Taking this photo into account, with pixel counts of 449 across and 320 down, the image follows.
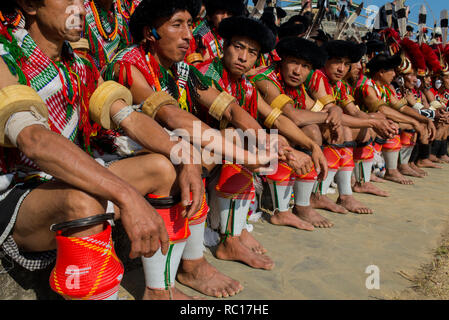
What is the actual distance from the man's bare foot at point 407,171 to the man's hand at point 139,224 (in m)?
6.26

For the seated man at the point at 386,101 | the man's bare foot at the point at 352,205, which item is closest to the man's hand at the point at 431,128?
the seated man at the point at 386,101

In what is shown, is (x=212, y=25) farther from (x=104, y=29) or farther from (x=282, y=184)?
(x=282, y=184)

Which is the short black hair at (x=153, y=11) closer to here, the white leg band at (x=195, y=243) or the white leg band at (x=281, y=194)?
the white leg band at (x=195, y=243)

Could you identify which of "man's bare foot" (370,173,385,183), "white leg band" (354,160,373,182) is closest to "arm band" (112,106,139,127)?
"white leg band" (354,160,373,182)

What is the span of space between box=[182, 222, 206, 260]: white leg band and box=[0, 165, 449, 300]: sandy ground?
224mm

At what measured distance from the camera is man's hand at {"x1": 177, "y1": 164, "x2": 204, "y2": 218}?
5.87 feet

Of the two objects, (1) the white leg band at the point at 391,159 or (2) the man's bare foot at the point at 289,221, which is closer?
(2) the man's bare foot at the point at 289,221

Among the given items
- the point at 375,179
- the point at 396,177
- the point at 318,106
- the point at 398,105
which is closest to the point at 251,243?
the point at 318,106

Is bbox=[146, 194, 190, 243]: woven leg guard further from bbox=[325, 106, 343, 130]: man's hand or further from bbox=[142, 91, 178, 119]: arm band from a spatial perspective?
bbox=[325, 106, 343, 130]: man's hand

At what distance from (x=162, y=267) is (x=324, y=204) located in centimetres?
273

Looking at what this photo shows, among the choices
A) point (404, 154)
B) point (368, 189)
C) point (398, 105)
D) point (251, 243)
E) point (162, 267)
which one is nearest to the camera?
point (162, 267)

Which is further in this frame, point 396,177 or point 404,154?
point 404,154

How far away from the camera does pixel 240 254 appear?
9.00ft

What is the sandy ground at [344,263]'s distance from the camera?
230 cm
